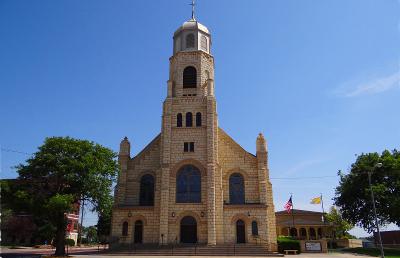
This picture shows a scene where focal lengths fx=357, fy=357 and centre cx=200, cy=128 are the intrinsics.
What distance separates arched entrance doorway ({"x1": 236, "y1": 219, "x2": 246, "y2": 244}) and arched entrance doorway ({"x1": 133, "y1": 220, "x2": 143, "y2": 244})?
1066 centimetres

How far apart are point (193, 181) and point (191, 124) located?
278 inches

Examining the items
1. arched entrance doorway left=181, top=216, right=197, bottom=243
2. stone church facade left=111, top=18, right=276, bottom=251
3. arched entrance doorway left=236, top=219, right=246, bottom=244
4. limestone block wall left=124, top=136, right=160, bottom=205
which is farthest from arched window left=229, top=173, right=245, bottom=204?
limestone block wall left=124, top=136, right=160, bottom=205

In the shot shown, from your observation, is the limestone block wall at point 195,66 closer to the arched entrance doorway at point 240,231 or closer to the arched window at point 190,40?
the arched window at point 190,40

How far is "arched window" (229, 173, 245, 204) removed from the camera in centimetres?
4106

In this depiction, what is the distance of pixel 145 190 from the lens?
42.3 m

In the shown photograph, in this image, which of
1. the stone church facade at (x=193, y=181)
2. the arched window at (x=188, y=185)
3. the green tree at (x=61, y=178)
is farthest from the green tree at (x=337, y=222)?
the green tree at (x=61, y=178)

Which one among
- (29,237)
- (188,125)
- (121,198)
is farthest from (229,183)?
(29,237)

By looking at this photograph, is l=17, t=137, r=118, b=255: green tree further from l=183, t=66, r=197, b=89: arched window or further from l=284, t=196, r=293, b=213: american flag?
l=284, t=196, r=293, b=213: american flag

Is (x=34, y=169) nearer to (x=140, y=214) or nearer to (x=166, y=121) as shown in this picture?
(x=140, y=214)

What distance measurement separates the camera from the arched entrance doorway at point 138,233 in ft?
130

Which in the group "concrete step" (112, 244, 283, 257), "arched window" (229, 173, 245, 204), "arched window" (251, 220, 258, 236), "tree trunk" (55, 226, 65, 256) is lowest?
"concrete step" (112, 244, 283, 257)

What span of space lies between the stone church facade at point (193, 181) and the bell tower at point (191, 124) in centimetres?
11

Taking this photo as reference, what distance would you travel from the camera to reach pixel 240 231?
128 feet

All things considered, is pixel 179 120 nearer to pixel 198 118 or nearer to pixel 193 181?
pixel 198 118
